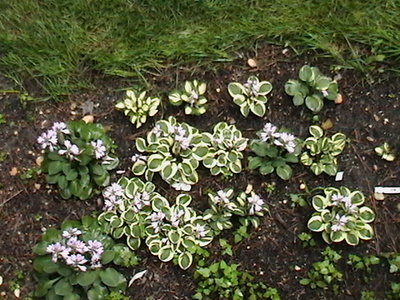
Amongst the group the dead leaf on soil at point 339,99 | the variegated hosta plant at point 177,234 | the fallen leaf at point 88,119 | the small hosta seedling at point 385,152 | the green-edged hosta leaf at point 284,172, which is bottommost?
the variegated hosta plant at point 177,234

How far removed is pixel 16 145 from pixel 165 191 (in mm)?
939

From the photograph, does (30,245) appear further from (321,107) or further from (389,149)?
(389,149)

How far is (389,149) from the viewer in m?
3.89

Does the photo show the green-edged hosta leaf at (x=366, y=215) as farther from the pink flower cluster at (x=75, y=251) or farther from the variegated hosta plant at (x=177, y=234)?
the pink flower cluster at (x=75, y=251)

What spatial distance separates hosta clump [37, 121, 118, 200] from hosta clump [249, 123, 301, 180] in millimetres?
824

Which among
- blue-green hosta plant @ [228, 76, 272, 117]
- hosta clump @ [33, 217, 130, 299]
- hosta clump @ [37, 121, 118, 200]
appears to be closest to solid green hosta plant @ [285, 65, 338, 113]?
blue-green hosta plant @ [228, 76, 272, 117]

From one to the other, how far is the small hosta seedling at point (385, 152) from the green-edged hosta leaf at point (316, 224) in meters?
0.52

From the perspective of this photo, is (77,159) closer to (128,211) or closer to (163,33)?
(128,211)

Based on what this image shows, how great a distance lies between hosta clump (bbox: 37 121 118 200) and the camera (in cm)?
383

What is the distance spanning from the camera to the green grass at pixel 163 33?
4.02 meters

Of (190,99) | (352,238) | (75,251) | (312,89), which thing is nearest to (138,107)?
(190,99)

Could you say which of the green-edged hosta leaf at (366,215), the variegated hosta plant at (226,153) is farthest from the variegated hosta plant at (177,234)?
the green-edged hosta leaf at (366,215)

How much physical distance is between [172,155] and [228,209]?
1.49ft

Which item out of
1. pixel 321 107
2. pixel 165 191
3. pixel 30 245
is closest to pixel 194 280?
pixel 165 191
